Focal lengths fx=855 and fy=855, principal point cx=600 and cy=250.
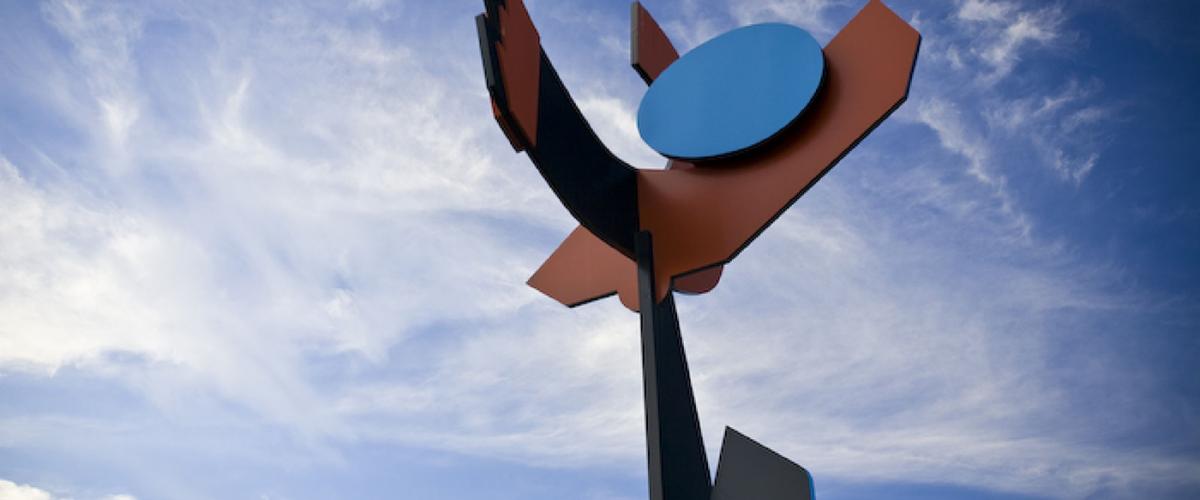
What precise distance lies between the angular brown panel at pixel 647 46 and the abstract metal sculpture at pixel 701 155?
0.48m

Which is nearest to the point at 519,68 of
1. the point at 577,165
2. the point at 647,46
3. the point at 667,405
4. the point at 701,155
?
the point at 577,165

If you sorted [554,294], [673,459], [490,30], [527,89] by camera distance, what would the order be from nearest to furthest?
→ [490,30] < [527,89] < [673,459] < [554,294]

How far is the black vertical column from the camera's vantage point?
19.4 ft

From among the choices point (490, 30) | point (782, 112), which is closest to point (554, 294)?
point (782, 112)

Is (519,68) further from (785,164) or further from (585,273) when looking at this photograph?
(585,273)

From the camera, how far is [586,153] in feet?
21.7

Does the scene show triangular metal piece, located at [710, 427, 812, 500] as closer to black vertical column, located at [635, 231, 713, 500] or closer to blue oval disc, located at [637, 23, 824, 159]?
black vertical column, located at [635, 231, 713, 500]

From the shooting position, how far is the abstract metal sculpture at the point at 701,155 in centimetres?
595

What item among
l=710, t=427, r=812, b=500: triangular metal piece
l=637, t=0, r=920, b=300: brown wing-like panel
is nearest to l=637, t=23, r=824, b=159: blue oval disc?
l=637, t=0, r=920, b=300: brown wing-like panel

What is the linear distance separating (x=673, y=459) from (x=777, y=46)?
11.6 ft

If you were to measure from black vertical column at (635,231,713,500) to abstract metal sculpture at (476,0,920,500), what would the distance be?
0.01 meters

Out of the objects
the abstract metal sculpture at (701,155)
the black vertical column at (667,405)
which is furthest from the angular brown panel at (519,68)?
the black vertical column at (667,405)

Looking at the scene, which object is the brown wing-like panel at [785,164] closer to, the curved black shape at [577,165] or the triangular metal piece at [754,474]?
the curved black shape at [577,165]

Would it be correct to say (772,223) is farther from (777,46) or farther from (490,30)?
(490,30)
